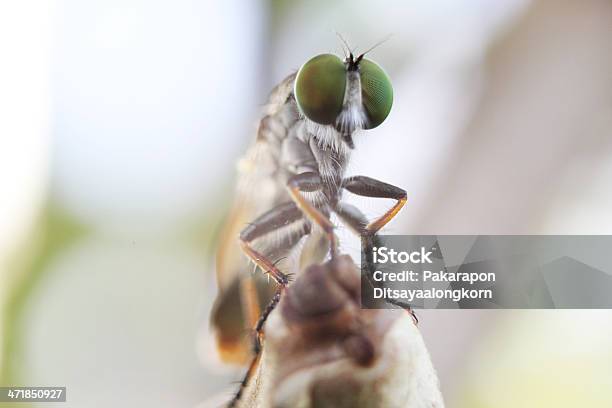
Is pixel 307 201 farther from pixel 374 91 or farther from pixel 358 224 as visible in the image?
pixel 374 91

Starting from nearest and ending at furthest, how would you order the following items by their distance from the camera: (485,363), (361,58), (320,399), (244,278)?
(320,399) < (361,58) < (244,278) < (485,363)

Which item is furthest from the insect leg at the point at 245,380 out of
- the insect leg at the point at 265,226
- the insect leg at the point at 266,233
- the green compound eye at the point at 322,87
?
the green compound eye at the point at 322,87

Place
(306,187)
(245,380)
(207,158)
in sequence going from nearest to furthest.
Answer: (245,380) < (306,187) < (207,158)

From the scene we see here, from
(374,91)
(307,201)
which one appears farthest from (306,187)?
(374,91)

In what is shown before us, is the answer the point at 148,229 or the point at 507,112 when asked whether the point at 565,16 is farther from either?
the point at 148,229

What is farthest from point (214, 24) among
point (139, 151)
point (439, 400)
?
point (439, 400)

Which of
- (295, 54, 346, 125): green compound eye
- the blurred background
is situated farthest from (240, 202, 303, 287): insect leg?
the blurred background

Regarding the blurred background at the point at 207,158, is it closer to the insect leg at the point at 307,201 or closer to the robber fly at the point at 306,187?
the robber fly at the point at 306,187
